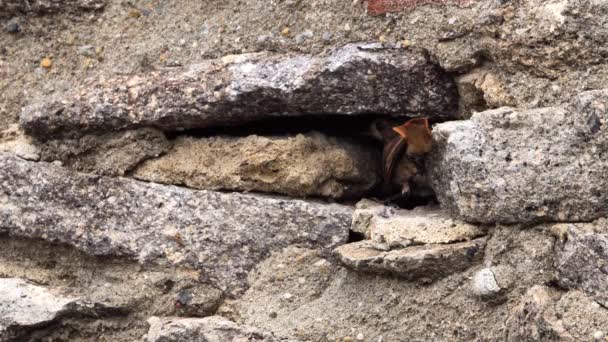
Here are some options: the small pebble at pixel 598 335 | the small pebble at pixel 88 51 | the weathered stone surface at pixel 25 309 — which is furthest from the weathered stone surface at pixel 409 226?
the small pebble at pixel 88 51

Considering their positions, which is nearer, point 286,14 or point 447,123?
point 447,123

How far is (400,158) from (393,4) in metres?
0.35

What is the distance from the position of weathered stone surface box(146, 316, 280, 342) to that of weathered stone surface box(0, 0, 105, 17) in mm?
832

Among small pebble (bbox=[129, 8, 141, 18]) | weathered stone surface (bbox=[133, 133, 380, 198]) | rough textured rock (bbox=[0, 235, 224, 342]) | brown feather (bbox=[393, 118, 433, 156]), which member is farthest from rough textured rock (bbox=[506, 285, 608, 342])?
small pebble (bbox=[129, 8, 141, 18])

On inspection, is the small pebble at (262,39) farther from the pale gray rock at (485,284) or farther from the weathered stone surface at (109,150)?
the pale gray rock at (485,284)

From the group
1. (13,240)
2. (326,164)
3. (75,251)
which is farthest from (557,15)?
(13,240)

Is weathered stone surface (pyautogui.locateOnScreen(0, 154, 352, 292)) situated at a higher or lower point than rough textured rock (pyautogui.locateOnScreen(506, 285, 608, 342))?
higher

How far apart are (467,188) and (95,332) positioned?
2.86 feet

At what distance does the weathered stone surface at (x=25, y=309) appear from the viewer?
206 cm

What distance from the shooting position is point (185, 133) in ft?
7.23

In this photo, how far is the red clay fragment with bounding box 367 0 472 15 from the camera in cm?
201

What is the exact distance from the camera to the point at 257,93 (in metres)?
2.08

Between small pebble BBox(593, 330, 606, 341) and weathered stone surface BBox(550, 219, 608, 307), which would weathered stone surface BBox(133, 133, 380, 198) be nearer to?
weathered stone surface BBox(550, 219, 608, 307)

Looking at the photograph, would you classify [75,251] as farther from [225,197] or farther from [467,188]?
[467,188]
